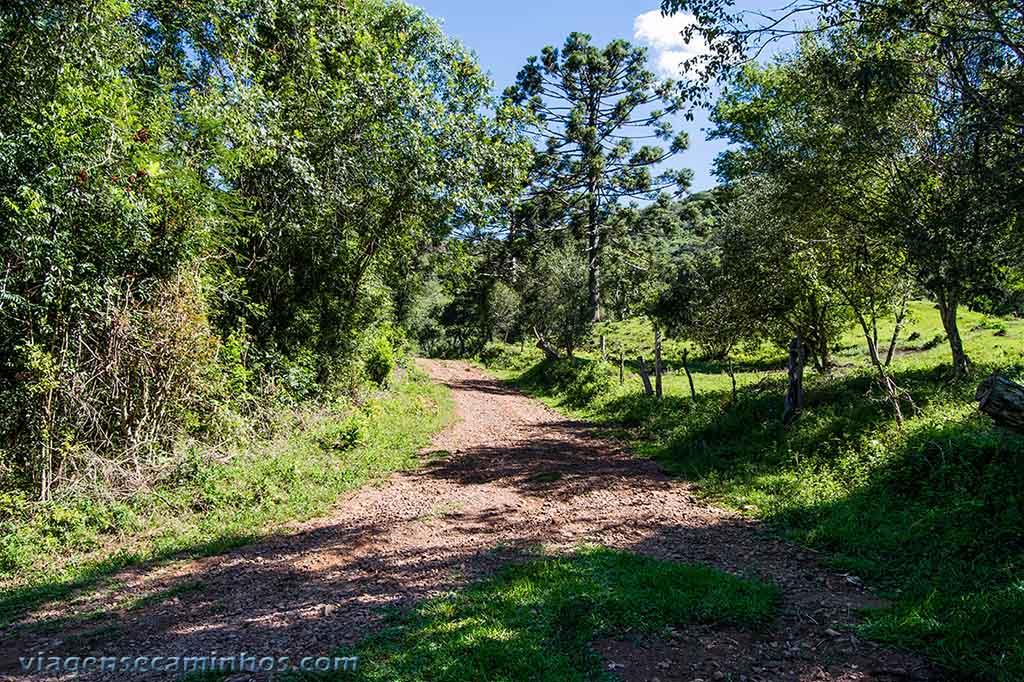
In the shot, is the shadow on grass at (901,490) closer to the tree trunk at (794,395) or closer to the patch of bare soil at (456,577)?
the tree trunk at (794,395)

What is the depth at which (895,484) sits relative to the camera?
7.00 metres

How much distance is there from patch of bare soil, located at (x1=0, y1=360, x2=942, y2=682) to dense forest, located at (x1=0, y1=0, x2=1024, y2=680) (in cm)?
54

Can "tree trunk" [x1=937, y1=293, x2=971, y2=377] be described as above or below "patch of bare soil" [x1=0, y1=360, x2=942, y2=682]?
above

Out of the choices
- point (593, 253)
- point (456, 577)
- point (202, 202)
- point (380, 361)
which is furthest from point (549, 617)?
point (593, 253)

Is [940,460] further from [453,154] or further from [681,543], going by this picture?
[453,154]

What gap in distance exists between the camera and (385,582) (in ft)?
18.5

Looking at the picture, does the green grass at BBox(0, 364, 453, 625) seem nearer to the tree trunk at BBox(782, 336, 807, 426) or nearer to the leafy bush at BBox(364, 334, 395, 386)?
the leafy bush at BBox(364, 334, 395, 386)

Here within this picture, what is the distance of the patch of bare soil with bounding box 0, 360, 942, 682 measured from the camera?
418 cm

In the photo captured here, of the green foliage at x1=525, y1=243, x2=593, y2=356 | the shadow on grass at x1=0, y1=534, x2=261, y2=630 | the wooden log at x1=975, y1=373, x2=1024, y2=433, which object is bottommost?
the shadow on grass at x1=0, y1=534, x2=261, y2=630

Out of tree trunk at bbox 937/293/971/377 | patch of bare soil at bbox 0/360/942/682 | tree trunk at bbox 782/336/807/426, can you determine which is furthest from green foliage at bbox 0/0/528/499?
tree trunk at bbox 937/293/971/377

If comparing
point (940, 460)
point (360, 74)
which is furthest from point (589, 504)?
point (360, 74)

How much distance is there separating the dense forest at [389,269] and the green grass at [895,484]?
4cm

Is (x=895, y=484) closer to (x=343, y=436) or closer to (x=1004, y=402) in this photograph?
(x=1004, y=402)

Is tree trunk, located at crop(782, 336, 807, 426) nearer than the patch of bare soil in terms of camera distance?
No
